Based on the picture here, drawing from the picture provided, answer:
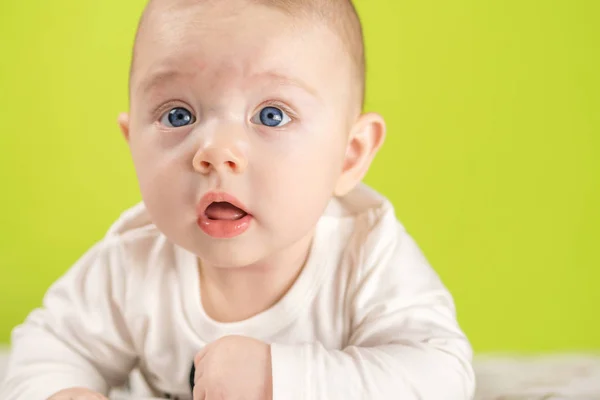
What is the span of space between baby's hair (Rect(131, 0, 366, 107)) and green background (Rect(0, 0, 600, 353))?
0.70 meters

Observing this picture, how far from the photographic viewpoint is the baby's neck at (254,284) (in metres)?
0.98

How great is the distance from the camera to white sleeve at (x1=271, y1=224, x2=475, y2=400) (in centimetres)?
82

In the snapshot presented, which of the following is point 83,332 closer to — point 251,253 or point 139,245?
point 139,245

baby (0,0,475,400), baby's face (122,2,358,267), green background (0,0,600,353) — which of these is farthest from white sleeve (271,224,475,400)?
green background (0,0,600,353)

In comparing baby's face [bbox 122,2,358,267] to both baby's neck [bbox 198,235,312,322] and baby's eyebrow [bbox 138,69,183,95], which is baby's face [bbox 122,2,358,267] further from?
baby's neck [bbox 198,235,312,322]

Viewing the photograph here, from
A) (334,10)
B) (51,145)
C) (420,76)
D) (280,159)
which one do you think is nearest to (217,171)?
(280,159)

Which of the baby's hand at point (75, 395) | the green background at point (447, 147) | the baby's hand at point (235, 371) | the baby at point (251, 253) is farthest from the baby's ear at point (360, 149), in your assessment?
the green background at point (447, 147)

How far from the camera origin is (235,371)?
817 millimetres

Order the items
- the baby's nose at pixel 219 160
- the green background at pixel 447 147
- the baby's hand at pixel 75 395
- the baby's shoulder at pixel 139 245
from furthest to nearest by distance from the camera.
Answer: the green background at pixel 447 147
the baby's shoulder at pixel 139 245
the baby's hand at pixel 75 395
the baby's nose at pixel 219 160

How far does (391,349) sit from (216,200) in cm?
25

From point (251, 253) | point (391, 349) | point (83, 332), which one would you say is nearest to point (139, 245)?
point (83, 332)

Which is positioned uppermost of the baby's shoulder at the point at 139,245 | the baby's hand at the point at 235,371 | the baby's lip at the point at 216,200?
the baby's lip at the point at 216,200

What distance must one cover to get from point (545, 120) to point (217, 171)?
3.19 feet

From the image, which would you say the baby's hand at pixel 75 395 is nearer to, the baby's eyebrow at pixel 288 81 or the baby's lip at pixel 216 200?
the baby's lip at pixel 216 200
